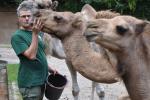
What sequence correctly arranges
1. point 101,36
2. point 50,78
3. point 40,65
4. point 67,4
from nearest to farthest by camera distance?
point 101,36 → point 40,65 → point 50,78 → point 67,4

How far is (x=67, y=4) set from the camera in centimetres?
3281

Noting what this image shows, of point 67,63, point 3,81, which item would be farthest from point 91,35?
point 67,63

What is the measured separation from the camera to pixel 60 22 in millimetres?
7621

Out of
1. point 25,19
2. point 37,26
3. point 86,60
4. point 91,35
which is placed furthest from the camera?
point 86,60

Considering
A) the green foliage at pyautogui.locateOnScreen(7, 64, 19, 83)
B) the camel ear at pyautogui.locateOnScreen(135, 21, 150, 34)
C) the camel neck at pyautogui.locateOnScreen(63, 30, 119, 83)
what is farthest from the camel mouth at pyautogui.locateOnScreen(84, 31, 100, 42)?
the green foliage at pyautogui.locateOnScreen(7, 64, 19, 83)

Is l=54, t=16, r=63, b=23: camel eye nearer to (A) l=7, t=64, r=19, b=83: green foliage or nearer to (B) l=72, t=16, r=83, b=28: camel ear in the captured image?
(B) l=72, t=16, r=83, b=28: camel ear

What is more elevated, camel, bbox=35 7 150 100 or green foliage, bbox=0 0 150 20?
camel, bbox=35 7 150 100

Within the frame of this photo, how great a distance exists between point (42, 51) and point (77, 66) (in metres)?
0.49

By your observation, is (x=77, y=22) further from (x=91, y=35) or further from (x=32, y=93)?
(x=91, y=35)

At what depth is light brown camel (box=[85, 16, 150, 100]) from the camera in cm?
566

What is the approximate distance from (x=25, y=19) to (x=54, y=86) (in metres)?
1.10

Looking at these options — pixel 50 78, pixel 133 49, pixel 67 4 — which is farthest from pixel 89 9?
pixel 67 4

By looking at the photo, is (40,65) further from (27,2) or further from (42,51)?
(27,2)

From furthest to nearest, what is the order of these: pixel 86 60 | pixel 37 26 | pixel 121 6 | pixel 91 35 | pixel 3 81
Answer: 1. pixel 121 6
2. pixel 3 81
3. pixel 86 60
4. pixel 37 26
5. pixel 91 35
